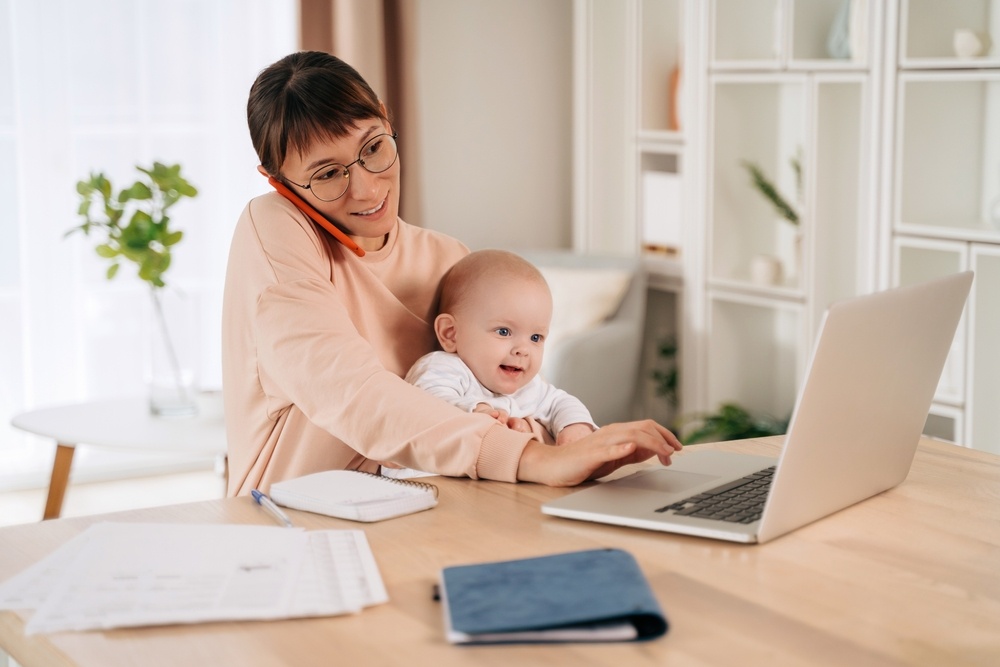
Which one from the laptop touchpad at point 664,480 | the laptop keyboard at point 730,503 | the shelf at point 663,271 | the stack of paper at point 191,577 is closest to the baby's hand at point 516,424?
the laptop touchpad at point 664,480

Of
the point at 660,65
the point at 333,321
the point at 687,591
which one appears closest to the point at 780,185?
the point at 660,65

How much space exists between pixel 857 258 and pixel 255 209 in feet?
7.44

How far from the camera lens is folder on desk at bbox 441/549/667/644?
93 centimetres

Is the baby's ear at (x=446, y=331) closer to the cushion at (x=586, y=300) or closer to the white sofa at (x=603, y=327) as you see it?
the white sofa at (x=603, y=327)

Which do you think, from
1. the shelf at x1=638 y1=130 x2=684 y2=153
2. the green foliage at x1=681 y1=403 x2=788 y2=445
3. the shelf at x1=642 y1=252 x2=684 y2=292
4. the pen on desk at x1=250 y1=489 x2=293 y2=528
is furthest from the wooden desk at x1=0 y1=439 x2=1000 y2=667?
the shelf at x1=638 y1=130 x2=684 y2=153

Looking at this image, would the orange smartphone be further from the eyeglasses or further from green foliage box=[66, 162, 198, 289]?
green foliage box=[66, 162, 198, 289]

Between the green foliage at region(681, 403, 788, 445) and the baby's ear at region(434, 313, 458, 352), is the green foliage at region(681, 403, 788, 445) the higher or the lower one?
the lower one

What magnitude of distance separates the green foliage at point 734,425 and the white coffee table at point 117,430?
159 cm

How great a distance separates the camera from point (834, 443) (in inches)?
47.2

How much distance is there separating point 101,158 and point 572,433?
2.91 meters

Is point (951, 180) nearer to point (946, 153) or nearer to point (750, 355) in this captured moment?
point (946, 153)

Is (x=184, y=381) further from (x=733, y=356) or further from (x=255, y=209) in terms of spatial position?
(x=733, y=356)

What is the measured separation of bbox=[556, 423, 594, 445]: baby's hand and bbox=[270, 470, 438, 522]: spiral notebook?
382 millimetres

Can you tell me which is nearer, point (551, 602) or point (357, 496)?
point (551, 602)
